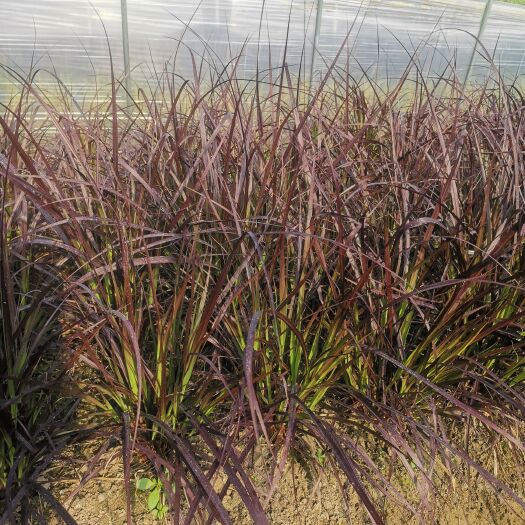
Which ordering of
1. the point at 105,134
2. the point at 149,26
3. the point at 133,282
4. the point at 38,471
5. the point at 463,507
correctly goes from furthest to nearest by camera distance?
the point at 149,26 < the point at 105,134 < the point at 463,507 < the point at 133,282 < the point at 38,471

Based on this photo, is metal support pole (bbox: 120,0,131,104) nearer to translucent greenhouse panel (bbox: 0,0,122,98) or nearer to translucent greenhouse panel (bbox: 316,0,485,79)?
translucent greenhouse panel (bbox: 0,0,122,98)

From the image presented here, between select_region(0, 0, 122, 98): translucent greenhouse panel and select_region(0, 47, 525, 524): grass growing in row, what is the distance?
3589 millimetres

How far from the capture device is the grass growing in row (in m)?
0.97

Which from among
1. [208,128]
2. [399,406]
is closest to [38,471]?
[399,406]

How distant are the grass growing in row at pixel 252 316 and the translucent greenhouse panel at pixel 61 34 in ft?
11.8

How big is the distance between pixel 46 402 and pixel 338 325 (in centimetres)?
68

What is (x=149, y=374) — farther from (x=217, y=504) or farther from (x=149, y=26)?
(x=149, y=26)

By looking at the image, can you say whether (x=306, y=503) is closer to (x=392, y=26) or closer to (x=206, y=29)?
(x=206, y=29)

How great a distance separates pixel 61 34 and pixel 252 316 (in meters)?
4.53

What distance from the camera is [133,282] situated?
1.08m

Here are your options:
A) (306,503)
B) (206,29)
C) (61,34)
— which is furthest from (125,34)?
(306,503)

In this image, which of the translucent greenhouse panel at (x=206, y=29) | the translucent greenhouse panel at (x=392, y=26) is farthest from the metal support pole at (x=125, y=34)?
the translucent greenhouse panel at (x=392, y=26)

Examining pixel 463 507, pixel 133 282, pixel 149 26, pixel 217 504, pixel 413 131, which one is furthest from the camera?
pixel 149 26

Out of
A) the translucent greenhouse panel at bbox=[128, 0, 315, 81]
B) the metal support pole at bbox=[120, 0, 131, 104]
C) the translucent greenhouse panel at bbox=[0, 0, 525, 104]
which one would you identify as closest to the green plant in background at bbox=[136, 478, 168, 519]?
the translucent greenhouse panel at bbox=[0, 0, 525, 104]
